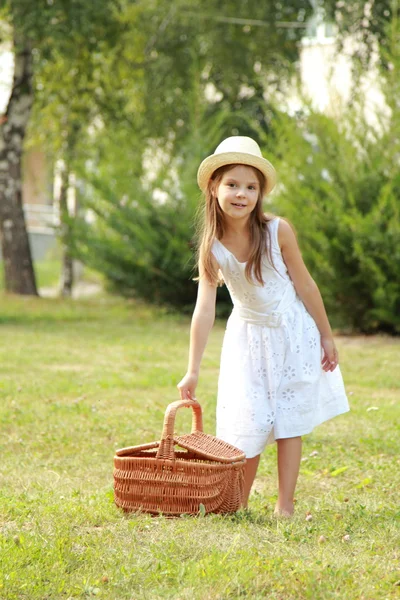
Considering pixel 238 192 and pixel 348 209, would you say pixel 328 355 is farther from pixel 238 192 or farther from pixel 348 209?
pixel 348 209

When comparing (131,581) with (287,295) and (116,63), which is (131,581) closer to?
(287,295)

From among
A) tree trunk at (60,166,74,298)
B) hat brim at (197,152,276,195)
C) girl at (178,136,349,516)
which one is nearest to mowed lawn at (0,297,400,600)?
girl at (178,136,349,516)

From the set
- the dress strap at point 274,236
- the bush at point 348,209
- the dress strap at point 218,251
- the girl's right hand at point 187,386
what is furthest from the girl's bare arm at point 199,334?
the bush at point 348,209

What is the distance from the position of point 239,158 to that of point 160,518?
1686 mm

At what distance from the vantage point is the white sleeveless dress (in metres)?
4.10

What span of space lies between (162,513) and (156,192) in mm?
10676

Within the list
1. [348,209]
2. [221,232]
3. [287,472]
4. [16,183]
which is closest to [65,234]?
[16,183]

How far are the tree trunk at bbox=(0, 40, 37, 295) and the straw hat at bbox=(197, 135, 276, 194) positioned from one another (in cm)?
1117

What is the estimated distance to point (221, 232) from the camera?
421cm

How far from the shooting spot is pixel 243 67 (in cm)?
1647

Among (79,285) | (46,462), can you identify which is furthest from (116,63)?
(46,462)

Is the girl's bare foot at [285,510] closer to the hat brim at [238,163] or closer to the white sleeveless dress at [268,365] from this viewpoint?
the white sleeveless dress at [268,365]

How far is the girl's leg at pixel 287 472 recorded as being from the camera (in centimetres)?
407

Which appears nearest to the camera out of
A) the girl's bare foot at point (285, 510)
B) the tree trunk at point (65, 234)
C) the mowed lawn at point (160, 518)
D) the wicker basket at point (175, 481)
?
the mowed lawn at point (160, 518)
